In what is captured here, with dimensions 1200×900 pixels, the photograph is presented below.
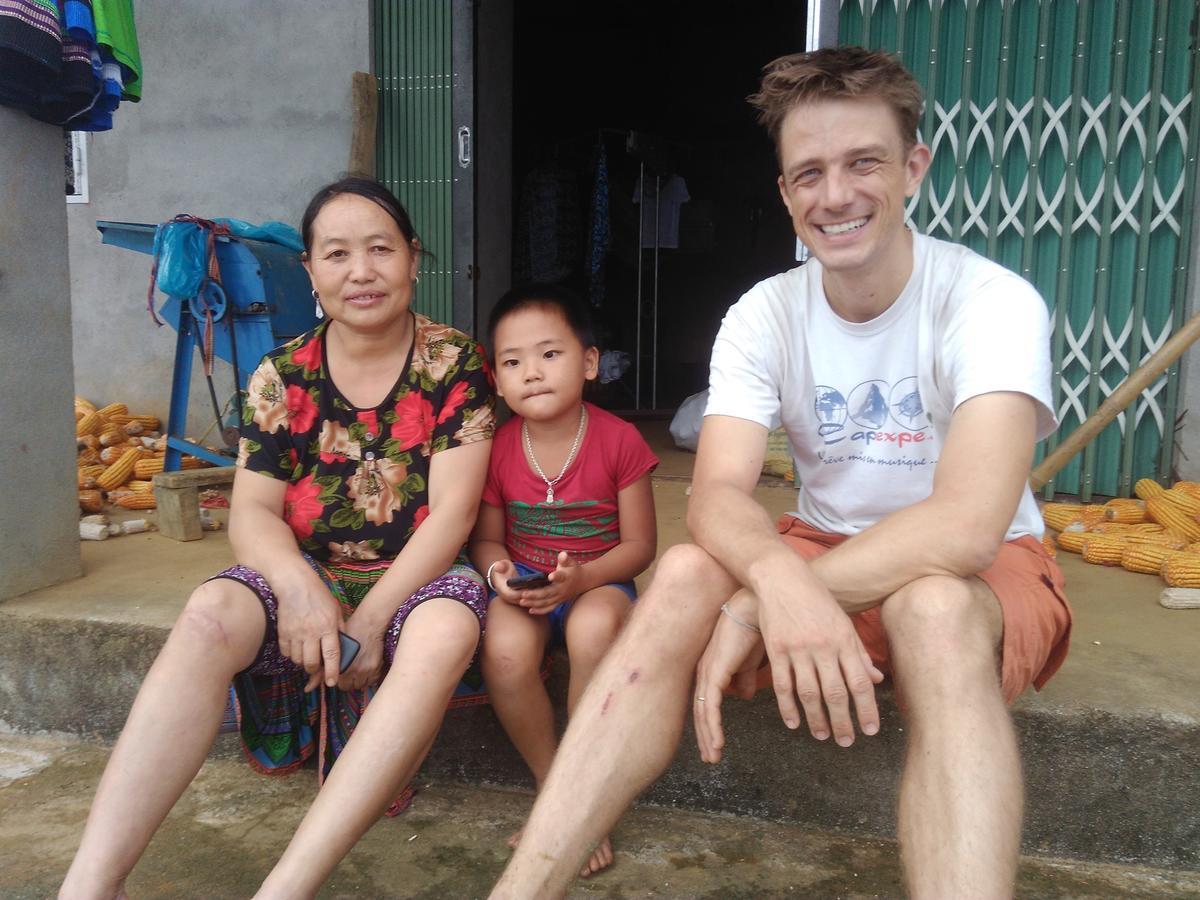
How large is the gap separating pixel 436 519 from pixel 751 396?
0.72 meters

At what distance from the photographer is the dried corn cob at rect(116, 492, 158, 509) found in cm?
417

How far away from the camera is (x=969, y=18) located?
396 cm

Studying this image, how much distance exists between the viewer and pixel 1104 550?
3.23 m

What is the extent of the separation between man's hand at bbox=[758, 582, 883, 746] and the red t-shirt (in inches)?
30.4

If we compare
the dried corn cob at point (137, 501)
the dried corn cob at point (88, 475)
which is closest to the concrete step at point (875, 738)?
the dried corn cob at point (137, 501)

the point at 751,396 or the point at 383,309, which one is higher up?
the point at 383,309

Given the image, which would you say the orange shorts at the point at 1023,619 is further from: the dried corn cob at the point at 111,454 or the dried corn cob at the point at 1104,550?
the dried corn cob at the point at 111,454

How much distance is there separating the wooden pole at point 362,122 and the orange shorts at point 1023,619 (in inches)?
146

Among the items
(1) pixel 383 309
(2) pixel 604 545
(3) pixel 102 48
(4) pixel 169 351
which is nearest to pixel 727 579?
(2) pixel 604 545

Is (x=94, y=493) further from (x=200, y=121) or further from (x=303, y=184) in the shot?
(x=200, y=121)

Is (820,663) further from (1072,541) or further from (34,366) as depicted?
(34,366)

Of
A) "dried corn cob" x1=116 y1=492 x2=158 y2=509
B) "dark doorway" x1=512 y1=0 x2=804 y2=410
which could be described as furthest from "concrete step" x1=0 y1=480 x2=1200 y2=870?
"dark doorway" x1=512 y1=0 x2=804 y2=410

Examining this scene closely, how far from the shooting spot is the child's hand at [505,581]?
77.4 inches

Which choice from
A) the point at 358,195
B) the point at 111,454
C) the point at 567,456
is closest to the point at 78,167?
the point at 111,454
